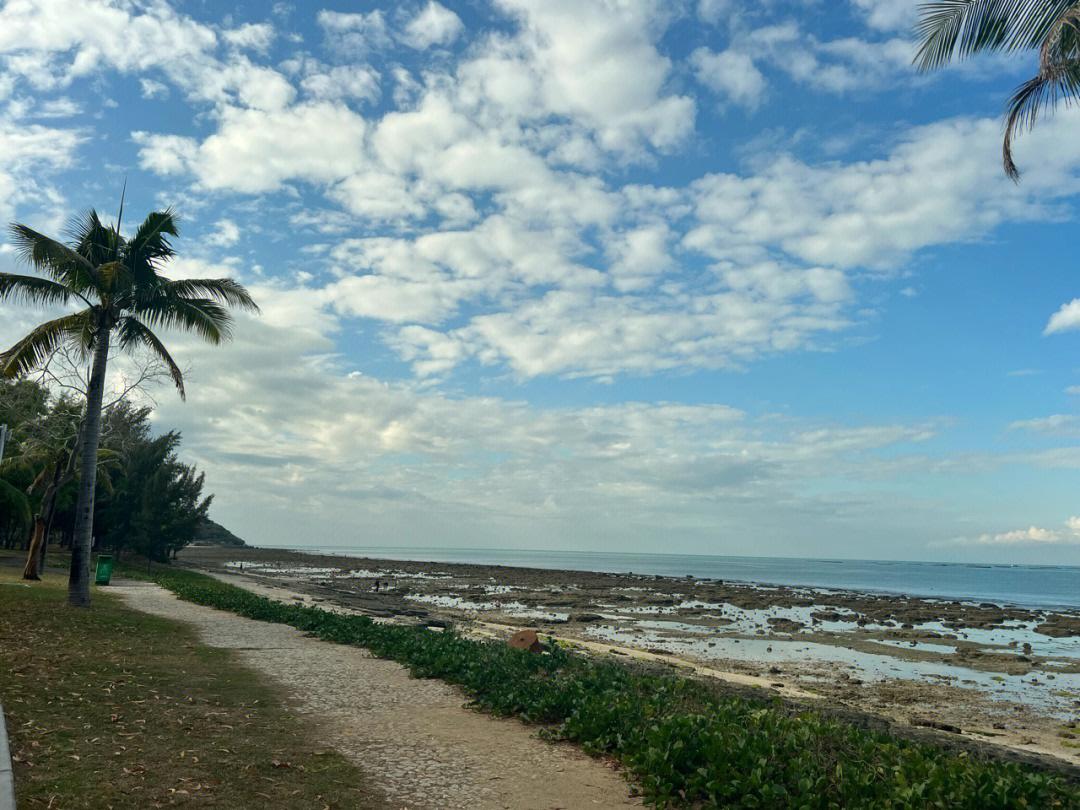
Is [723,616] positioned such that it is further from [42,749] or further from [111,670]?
[42,749]

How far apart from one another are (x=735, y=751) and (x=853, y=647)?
20.4 m

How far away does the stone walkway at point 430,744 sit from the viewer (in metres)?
5.67

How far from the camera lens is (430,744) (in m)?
7.01

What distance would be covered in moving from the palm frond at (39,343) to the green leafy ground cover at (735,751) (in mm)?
13709

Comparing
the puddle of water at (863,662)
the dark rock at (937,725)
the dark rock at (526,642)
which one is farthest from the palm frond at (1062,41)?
the puddle of water at (863,662)

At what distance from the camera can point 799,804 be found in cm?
486

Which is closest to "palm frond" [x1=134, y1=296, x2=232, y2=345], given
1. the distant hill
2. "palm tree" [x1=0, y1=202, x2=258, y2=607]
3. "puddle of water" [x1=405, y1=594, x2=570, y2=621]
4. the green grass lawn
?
"palm tree" [x1=0, y1=202, x2=258, y2=607]

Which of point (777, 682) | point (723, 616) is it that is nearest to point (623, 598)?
point (723, 616)

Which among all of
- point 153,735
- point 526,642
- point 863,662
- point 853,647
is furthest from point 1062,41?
point 853,647

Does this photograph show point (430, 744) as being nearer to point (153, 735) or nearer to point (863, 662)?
point (153, 735)

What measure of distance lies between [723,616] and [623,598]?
10475mm

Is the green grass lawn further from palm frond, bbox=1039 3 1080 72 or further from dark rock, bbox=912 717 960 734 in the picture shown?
palm frond, bbox=1039 3 1080 72

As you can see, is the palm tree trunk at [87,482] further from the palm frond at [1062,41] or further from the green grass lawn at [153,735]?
the palm frond at [1062,41]

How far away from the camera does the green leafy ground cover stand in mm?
4664
